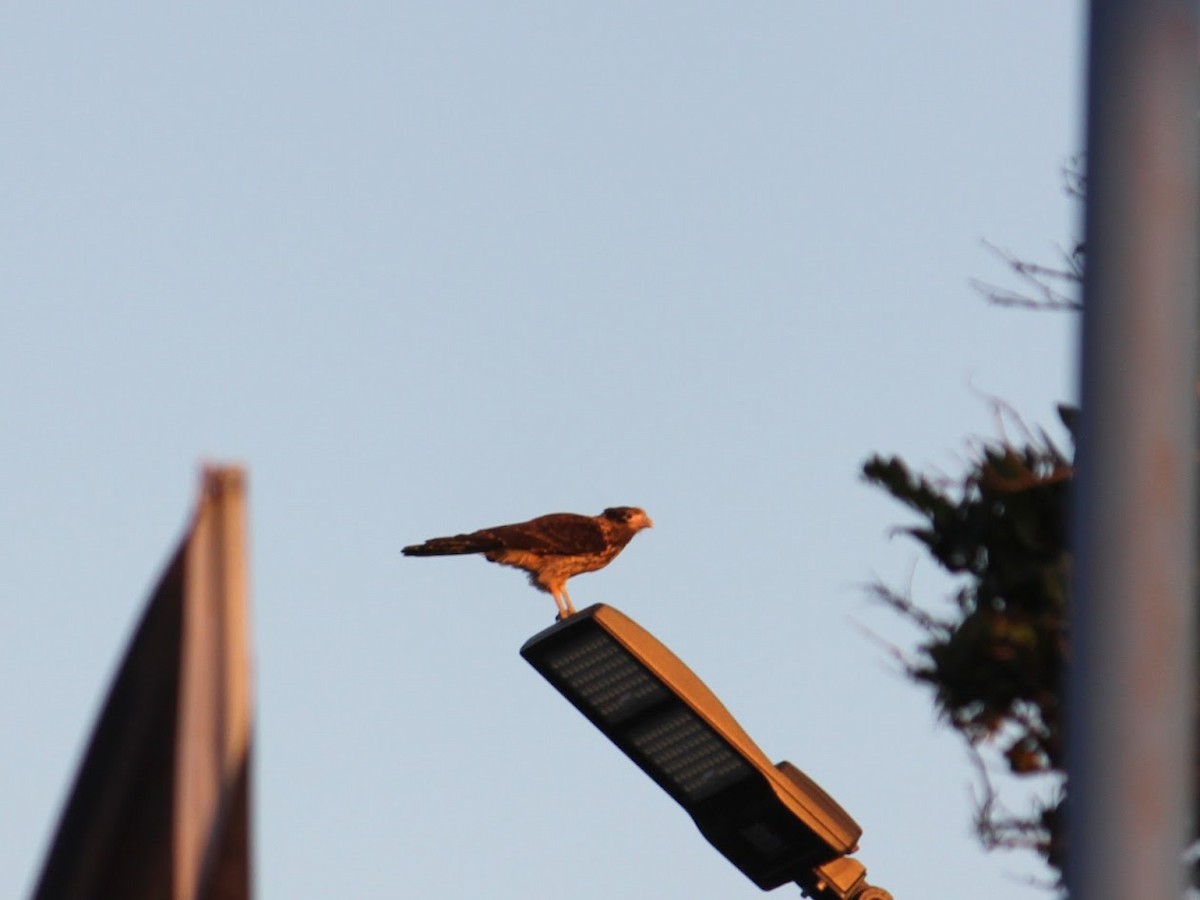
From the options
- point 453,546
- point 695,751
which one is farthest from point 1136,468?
point 453,546

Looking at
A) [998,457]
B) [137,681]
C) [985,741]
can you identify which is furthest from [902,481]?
[137,681]

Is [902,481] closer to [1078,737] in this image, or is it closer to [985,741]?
[985,741]

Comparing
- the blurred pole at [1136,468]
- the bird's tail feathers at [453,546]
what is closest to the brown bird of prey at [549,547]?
the bird's tail feathers at [453,546]

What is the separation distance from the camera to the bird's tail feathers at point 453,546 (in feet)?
34.2

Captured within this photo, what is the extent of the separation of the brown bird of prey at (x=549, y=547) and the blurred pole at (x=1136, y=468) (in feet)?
25.4

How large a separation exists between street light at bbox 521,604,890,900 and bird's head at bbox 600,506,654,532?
259 inches

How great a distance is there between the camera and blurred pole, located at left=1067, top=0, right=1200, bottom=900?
284 centimetres

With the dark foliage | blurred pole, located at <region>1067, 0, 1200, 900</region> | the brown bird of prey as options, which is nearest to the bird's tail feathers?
the brown bird of prey

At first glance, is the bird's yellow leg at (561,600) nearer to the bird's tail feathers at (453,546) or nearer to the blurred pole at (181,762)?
the bird's tail feathers at (453,546)

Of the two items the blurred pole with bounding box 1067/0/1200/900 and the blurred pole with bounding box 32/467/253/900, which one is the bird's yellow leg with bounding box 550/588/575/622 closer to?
the blurred pole with bounding box 32/467/253/900

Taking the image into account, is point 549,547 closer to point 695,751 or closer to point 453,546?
point 453,546

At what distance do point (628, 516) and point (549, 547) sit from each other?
1.16 metres

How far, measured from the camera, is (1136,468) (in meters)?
2.93

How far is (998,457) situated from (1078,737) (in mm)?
3093
